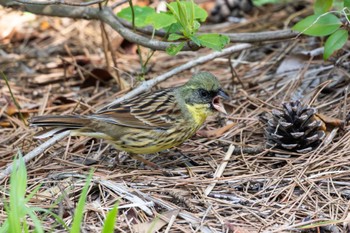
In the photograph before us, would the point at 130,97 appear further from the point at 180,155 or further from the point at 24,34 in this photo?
the point at 24,34

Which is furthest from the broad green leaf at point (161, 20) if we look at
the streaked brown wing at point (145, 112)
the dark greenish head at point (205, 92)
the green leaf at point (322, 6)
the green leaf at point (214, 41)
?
the green leaf at point (322, 6)

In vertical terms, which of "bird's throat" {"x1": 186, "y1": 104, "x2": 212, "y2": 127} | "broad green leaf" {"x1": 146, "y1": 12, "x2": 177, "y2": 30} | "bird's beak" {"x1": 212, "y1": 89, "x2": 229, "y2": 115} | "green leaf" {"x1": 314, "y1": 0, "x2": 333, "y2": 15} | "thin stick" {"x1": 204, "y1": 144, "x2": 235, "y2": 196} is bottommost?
"thin stick" {"x1": 204, "y1": 144, "x2": 235, "y2": 196}

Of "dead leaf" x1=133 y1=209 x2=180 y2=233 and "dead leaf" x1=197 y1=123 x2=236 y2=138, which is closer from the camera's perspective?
"dead leaf" x1=133 y1=209 x2=180 y2=233

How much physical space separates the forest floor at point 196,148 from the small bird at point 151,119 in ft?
0.66

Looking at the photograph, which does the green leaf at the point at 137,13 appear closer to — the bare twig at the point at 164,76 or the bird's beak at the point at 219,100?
the bare twig at the point at 164,76

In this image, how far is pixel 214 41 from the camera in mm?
4438

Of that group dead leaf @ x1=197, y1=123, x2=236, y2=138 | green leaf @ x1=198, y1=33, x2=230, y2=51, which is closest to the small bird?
dead leaf @ x1=197, y1=123, x2=236, y2=138

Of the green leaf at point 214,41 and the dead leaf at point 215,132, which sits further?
the dead leaf at point 215,132

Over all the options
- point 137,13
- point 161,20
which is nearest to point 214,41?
point 161,20

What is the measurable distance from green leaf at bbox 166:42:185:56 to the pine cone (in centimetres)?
94

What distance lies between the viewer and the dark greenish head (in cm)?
484

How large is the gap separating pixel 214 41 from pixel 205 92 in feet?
1.83

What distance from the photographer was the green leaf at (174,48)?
4586 mm

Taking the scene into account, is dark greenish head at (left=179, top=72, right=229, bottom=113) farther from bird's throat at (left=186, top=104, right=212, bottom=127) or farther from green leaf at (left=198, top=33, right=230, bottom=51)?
green leaf at (left=198, top=33, right=230, bottom=51)
